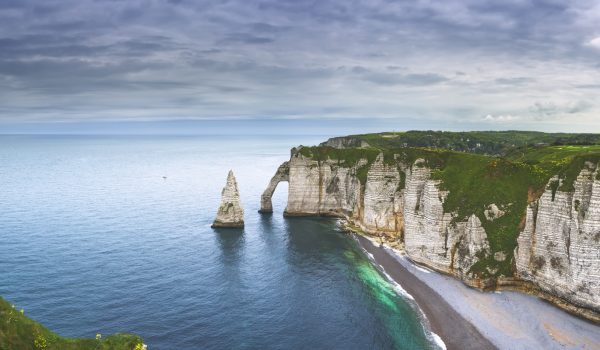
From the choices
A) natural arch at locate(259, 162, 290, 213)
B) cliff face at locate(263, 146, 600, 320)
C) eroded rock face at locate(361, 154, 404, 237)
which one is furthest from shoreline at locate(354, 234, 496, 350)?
natural arch at locate(259, 162, 290, 213)

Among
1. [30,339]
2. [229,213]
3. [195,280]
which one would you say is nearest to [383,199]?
[229,213]

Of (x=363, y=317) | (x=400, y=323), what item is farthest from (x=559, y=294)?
(x=363, y=317)

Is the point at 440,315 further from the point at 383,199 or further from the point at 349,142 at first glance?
the point at 349,142

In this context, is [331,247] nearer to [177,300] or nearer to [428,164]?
[428,164]

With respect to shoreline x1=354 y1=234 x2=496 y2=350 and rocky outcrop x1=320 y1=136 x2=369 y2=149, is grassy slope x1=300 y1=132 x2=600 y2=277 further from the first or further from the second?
rocky outcrop x1=320 y1=136 x2=369 y2=149

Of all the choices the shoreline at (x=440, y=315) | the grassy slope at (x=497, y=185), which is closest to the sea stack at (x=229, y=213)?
the shoreline at (x=440, y=315)
